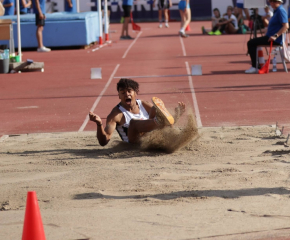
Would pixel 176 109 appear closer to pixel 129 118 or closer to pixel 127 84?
pixel 129 118

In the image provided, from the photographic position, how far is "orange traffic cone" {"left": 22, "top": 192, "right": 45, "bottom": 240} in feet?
11.2

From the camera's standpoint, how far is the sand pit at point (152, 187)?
3.84 meters

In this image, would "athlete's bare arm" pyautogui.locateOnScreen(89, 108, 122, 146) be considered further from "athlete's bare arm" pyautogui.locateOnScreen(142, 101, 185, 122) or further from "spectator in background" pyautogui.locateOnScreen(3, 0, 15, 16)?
"spectator in background" pyautogui.locateOnScreen(3, 0, 15, 16)

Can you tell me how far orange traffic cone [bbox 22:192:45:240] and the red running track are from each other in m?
3.67

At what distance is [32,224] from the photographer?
11.2 ft

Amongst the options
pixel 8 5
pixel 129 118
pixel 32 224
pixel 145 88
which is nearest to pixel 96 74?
pixel 145 88

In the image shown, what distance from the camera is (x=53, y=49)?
20453mm

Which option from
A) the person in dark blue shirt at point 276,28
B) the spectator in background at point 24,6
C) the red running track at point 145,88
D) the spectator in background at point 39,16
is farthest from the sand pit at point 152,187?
the spectator in background at point 24,6

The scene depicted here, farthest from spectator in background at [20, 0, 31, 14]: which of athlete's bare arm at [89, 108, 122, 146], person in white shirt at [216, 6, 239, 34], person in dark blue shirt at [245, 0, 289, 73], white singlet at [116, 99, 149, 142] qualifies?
athlete's bare arm at [89, 108, 122, 146]

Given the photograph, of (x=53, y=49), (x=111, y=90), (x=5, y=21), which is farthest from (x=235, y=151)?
(x=53, y=49)

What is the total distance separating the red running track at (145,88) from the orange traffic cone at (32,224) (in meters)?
3.67

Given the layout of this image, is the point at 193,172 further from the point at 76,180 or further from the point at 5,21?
the point at 5,21

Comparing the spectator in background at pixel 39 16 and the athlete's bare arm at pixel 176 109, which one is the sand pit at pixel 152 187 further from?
the spectator in background at pixel 39 16

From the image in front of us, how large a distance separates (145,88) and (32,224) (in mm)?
7798
